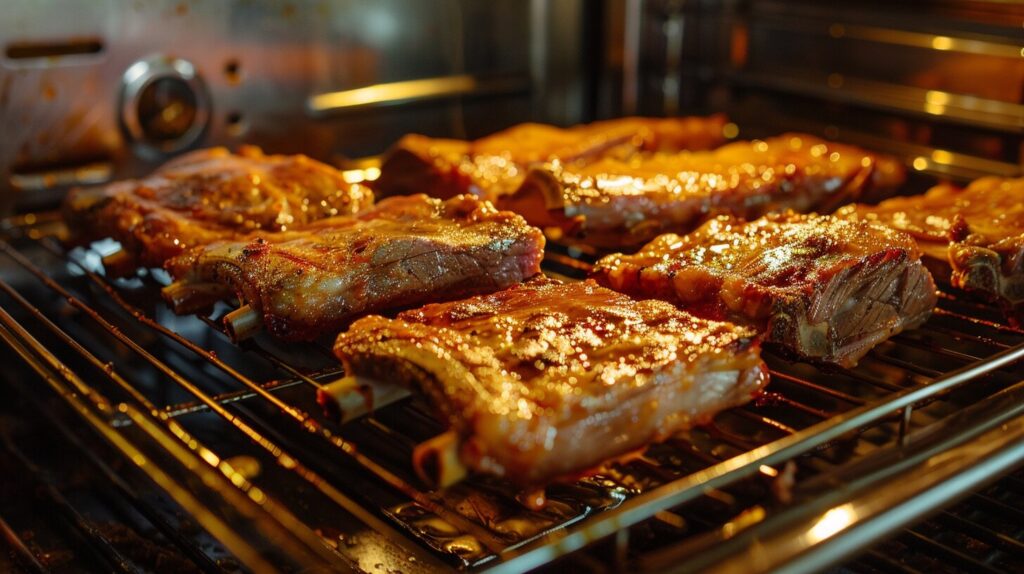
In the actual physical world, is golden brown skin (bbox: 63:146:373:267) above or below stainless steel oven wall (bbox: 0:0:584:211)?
below

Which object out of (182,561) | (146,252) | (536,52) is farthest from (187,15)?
(182,561)

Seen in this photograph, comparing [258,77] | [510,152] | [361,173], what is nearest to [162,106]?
[258,77]

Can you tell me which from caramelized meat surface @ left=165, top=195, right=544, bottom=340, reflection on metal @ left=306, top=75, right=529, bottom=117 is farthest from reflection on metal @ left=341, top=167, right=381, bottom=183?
caramelized meat surface @ left=165, top=195, right=544, bottom=340

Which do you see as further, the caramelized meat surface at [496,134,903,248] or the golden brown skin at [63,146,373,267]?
the caramelized meat surface at [496,134,903,248]

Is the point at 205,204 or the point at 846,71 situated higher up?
the point at 846,71

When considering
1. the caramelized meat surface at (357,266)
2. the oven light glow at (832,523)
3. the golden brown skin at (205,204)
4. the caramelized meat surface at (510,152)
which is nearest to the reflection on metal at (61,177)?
the golden brown skin at (205,204)

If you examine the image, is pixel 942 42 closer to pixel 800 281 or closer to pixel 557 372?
pixel 800 281

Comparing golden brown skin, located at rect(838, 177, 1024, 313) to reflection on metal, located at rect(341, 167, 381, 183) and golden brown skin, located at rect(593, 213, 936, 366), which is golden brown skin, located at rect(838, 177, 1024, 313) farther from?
reflection on metal, located at rect(341, 167, 381, 183)
